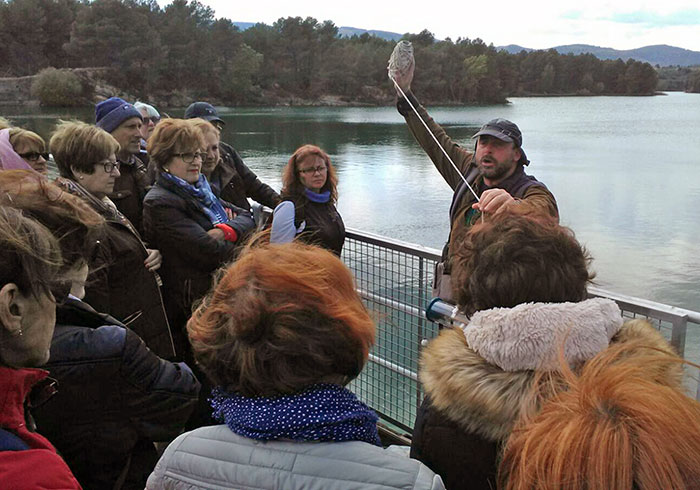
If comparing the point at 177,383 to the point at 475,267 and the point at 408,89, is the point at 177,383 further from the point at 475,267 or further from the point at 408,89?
the point at 408,89

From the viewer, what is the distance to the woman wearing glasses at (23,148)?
3104mm

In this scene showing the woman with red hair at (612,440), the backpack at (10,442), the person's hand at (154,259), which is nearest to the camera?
the woman with red hair at (612,440)

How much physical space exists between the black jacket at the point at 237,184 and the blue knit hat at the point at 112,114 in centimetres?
58

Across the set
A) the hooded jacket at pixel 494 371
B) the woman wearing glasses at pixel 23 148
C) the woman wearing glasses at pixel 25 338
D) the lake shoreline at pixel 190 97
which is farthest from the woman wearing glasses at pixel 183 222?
the lake shoreline at pixel 190 97

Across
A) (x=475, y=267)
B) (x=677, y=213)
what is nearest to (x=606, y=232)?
(x=677, y=213)

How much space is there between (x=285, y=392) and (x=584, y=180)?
16.9 m

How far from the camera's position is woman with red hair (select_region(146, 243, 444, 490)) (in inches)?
43.6

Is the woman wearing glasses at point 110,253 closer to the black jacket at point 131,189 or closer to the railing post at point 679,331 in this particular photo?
the black jacket at point 131,189

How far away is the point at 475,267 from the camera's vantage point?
1446 mm

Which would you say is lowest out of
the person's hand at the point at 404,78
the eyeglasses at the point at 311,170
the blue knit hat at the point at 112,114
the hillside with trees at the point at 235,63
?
the eyeglasses at the point at 311,170

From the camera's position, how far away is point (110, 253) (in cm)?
234

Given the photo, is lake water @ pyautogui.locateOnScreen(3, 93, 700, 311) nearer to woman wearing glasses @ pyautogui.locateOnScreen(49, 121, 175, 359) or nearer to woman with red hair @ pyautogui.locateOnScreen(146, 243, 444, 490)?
woman wearing glasses @ pyautogui.locateOnScreen(49, 121, 175, 359)

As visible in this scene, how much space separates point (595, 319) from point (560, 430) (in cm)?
45

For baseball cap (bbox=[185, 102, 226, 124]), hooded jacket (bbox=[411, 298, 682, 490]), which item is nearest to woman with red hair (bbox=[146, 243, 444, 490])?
hooded jacket (bbox=[411, 298, 682, 490])
